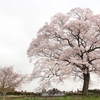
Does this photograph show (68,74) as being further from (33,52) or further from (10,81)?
(10,81)

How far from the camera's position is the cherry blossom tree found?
29656 mm

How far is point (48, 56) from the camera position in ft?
109

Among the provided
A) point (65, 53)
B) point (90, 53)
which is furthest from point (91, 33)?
point (65, 53)

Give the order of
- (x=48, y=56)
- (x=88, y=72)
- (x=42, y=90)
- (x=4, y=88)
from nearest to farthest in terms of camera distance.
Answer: (x=42, y=90) < (x=88, y=72) < (x=48, y=56) < (x=4, y=88)

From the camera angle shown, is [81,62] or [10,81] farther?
[10,81]

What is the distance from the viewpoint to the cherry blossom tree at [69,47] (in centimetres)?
2966

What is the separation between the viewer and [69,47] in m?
33.1

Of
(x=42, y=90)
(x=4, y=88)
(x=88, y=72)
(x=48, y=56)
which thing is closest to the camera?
(x=42, y=90)

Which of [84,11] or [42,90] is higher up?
[84,11]

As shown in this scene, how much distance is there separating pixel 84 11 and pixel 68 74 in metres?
10.7

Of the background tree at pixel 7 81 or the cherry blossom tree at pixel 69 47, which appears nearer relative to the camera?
the cherry blossom tree at pixel 69 47

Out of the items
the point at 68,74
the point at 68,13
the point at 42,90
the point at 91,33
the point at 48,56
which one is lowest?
the point at 42,90

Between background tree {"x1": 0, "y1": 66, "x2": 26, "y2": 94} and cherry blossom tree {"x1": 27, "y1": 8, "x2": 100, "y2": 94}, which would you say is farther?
background tree {"x1": 0, "y1": 66, "x2": 26, "y2": 94}

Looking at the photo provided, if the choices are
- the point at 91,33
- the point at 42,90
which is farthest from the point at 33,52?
the point at 91,33
